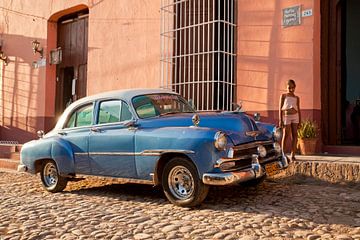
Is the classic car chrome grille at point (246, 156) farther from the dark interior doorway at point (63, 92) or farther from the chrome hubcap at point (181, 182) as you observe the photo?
the dark interior doorway at point (63, 92)

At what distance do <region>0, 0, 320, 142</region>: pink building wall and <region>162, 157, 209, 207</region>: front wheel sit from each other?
3.56 metres

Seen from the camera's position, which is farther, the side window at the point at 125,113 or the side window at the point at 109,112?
the side window at the point at 109,112

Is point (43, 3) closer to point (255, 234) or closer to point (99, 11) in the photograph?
point (99, 11)

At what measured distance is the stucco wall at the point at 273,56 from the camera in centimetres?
805

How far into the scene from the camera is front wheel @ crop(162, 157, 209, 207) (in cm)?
526

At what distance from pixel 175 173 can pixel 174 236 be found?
1282mm

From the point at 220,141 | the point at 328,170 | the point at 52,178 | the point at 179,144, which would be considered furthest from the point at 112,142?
the point at 328,170

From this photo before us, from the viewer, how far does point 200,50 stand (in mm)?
9750

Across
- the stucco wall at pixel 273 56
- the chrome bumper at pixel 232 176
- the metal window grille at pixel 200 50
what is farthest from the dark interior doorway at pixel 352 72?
the chrome bumper at pixel 232 176

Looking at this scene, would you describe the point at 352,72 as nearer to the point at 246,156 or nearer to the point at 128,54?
the point at 128,54

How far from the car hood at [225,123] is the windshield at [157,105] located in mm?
231

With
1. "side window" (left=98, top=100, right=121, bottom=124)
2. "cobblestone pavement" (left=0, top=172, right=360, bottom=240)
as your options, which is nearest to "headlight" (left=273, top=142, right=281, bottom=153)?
"cobblestone pavement" (left=0, top=172, right=360, bottom=240)

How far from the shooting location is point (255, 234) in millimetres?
4289

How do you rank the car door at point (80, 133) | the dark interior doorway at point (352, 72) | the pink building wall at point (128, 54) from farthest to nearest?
the dark interior doorway at point (352, 72)
the pink building wall at point (128, 54)
the car door at point (80, 133)
